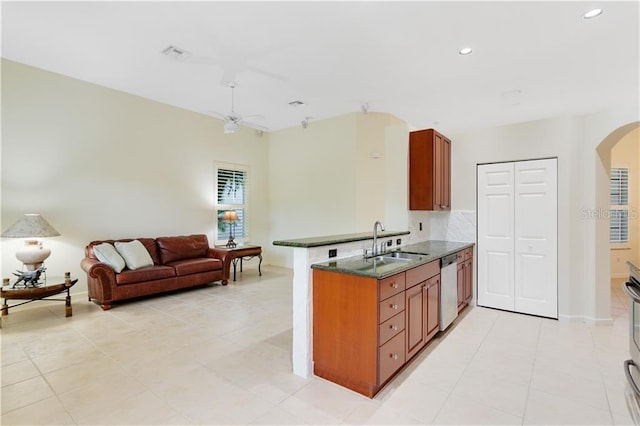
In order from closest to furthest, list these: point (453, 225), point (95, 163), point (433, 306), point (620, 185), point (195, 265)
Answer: point (433, 306)
point (453, 225)
point (95, 163)
point (195, 265)
point (620, 185)

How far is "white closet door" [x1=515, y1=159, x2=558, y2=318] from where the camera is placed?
391cm

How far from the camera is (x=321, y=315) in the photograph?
247cm

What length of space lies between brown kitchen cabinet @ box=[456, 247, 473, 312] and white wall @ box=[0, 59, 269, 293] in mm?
4784

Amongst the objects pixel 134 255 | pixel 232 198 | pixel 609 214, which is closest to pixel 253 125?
Result: pixel 232 198

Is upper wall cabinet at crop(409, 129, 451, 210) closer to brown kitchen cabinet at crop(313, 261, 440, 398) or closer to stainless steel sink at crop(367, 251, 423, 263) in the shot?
stainless steel sink at crop(367, 251, 423, 263)

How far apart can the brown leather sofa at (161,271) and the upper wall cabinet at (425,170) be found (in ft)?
11.6

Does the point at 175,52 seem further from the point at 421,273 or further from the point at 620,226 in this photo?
the point at 620,226

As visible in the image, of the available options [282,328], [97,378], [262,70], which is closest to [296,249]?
[282,328]

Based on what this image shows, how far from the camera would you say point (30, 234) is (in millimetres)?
3822

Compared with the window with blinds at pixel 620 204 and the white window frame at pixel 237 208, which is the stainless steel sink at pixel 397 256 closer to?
the white window frame at pixel 237 208

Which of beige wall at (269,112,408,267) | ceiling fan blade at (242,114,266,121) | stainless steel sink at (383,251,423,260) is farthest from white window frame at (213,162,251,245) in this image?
stainless steel sink at (383,251,423,260)

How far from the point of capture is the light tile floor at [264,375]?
2.04 meters

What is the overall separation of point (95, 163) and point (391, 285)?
16.3ft

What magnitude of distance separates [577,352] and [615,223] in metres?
5.25
